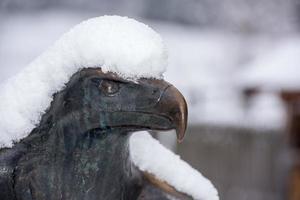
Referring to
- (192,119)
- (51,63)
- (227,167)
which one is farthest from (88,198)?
(192,119)

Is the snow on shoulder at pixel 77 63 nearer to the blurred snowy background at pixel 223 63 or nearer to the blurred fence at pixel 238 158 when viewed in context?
the blurred snowy background at pixel 223 63

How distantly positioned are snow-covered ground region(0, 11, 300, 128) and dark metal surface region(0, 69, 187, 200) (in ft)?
24.1

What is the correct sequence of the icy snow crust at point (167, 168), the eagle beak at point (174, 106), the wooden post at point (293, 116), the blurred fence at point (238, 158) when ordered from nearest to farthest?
1. the eagle beak at point (174, 106)
2. the icy snow crust at point (167, 168)
3. the wooden post at point (293, 116)
4. the blurred fence at point (238, 158)

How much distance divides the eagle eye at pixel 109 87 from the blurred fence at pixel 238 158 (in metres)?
4.92

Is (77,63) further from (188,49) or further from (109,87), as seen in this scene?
(188,49)

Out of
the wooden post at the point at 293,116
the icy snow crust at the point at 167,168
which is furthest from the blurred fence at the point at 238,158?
the icy snow crust at the point at 167,168

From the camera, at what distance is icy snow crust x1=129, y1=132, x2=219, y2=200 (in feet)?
3.42

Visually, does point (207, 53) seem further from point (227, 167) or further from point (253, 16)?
point (227, 167)

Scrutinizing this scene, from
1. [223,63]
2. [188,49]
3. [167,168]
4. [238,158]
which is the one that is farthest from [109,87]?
[188,49]

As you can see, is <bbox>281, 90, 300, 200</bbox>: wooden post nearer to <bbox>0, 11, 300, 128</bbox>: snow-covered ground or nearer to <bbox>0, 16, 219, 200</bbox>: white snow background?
<bbox>0, 11, 300, 128</bbox>: snow-covered ground

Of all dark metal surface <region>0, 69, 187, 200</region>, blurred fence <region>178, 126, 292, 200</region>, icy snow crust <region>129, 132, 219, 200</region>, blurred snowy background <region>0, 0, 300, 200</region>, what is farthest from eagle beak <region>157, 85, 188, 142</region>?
blurred fence <region>178, 126, 292, 200</region>

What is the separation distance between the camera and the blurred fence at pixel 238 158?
5.84m

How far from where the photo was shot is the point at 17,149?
3.06 feet

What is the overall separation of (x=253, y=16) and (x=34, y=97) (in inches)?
425
